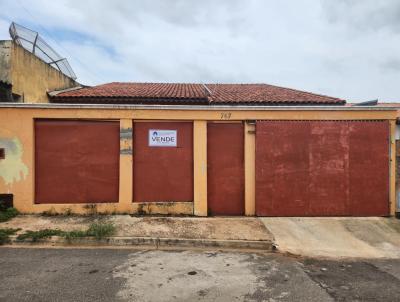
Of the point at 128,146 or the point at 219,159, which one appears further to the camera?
the point at 219,159

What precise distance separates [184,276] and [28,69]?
27.9ft

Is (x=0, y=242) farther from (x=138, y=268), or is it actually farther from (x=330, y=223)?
(x=330, y=223)

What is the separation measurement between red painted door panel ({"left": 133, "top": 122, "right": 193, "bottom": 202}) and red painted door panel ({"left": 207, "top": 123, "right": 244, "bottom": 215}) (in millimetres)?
526

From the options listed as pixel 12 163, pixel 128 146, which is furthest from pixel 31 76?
pixel 128 146

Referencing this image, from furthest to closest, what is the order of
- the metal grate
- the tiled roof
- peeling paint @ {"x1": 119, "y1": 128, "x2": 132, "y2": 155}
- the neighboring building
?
the tiled roof → the metal grate → the neighboring building → peeling paint @ {"x1": 119, "y1": 128, "x2": 132, "y2": 155}

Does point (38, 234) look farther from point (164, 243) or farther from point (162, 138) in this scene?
point (162, 138)

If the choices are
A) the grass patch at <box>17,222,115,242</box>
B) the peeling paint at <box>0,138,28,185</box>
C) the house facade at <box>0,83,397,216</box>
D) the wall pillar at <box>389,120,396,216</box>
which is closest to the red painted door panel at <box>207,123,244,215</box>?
the house facade at <box>0,83,397,216</box>

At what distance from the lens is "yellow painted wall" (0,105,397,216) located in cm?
817

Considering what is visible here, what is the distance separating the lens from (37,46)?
39.3 feet

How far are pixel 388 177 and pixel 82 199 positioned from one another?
7622mm

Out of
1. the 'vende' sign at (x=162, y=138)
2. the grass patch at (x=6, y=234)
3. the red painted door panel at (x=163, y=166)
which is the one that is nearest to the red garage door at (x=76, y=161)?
the red painted door panel at (x=163, y=166)

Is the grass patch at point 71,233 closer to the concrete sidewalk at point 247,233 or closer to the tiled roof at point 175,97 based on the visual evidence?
the concrete sidewalk at point 247,233

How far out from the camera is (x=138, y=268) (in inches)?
210

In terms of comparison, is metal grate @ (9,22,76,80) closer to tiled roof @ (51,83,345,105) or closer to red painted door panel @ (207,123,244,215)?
tiled roof @ (51,83,345,105)
